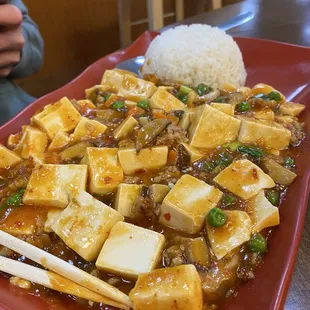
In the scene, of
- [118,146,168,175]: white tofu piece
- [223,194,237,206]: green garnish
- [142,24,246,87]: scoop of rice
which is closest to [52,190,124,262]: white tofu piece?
[118,146,168,175]: white tofu piece

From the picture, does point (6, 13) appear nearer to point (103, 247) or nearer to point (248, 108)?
point (248, 108)

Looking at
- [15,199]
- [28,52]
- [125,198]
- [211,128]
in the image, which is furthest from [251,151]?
[28,52]

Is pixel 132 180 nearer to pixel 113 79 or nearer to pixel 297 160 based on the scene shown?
pixel 297 160

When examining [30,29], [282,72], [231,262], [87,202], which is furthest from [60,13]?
[231,262]

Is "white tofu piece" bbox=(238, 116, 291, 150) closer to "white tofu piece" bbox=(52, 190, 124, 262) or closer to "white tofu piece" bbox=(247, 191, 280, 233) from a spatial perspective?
"white tofu piece" bbox=(247, 191, 280, 233)

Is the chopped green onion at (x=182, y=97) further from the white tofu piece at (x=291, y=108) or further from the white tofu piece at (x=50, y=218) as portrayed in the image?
the white tofu piece at (x=50, y=218)

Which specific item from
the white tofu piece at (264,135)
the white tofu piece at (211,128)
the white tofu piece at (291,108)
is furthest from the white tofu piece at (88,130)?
the white tofu piece at (291,108)
